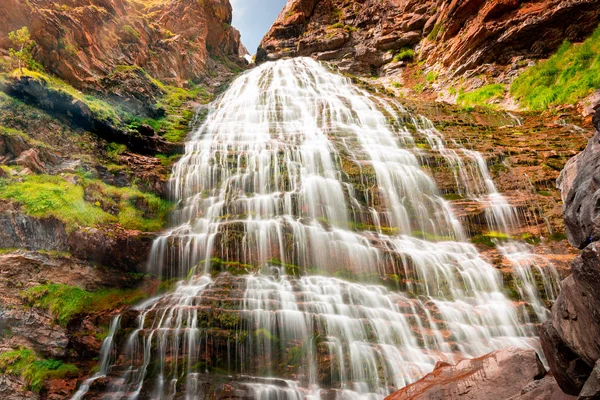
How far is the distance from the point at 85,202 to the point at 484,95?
22180 mm

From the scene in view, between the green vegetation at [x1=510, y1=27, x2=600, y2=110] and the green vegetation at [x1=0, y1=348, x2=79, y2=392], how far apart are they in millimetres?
22032

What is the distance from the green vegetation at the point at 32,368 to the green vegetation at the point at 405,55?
105ft

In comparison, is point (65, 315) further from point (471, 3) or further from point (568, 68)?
point (471, 3)

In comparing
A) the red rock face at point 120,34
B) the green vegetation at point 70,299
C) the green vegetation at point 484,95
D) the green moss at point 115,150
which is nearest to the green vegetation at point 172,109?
the red rock face at point 120,34

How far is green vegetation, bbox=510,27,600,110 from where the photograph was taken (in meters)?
14.9

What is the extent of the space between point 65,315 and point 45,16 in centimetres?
1505

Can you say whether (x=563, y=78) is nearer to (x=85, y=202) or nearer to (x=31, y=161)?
(x=85, y=202)

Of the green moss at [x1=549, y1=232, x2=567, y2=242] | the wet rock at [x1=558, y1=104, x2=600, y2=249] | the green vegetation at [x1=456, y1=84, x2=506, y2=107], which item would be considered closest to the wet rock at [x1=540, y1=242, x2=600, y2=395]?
the wet rock at [x1=558, y1=104, x2=600, y2=249]

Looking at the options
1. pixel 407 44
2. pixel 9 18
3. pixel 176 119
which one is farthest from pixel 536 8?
pixel 9 18

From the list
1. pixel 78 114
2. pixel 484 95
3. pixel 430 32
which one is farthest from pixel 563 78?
pixel 78 114

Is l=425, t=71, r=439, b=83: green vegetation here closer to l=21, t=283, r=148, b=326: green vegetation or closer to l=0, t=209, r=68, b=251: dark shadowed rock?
l=21, t=283, r=148, b=326: green vegetation

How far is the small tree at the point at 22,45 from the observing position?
1248 centimetres

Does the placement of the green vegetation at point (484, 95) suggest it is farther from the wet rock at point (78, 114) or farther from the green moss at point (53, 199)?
the green moss at point (53, 199)

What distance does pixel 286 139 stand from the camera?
1576 cm
